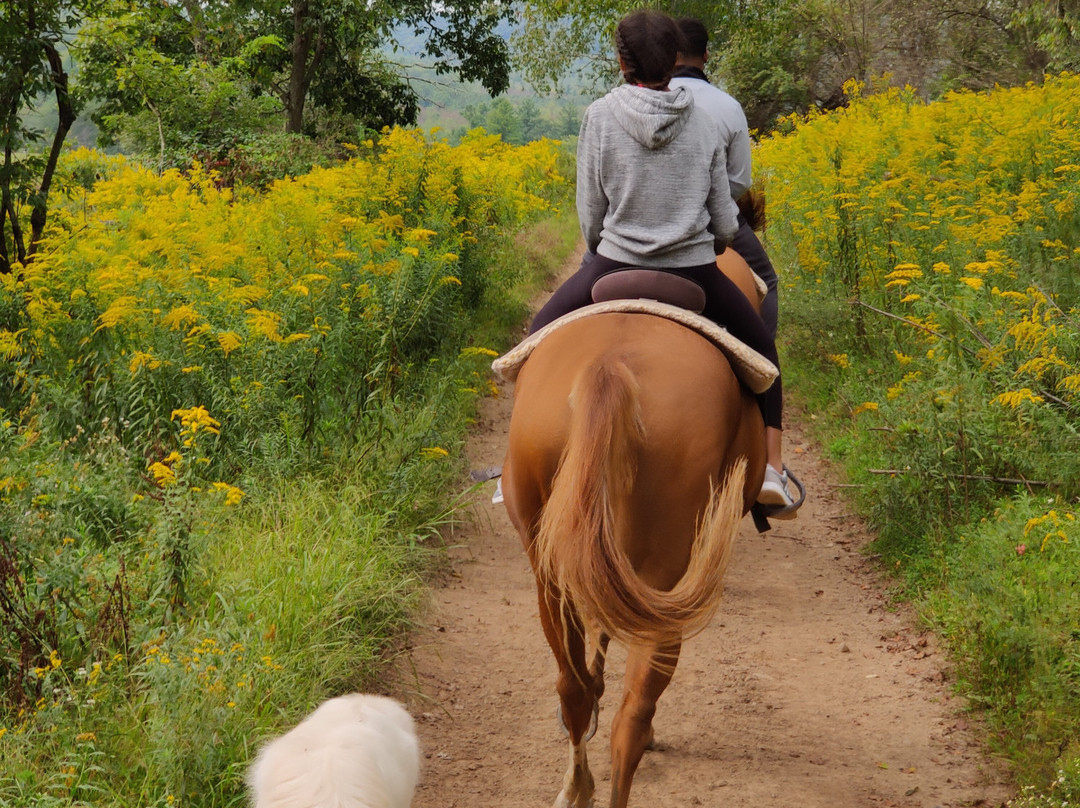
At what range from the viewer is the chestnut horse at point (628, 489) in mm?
2951

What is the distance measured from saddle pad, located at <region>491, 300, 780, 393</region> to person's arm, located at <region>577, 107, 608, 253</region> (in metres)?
0.41

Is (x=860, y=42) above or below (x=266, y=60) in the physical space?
below

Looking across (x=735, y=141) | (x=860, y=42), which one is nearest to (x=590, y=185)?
(x=735, y=141)

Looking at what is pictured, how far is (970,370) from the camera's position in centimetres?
600

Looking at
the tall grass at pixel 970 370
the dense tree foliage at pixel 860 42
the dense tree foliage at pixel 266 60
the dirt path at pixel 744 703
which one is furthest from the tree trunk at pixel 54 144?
the dense tree foliage at pixel 860 42

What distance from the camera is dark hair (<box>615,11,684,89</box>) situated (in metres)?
3.81

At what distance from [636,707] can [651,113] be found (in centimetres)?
214

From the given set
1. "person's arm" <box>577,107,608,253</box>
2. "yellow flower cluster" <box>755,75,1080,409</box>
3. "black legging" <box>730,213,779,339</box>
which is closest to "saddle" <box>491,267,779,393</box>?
"person's arm" <box>577,107,608,253</box>

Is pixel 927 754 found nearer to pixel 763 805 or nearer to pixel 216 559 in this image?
pixel 763 805

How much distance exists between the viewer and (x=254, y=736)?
11.7 feet

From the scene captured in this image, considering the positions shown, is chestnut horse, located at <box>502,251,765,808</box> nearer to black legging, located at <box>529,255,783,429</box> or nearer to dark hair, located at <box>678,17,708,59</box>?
black legging, located at <box>529,255,783,429</box>

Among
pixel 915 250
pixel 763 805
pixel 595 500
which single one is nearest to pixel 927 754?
pixel 763 805

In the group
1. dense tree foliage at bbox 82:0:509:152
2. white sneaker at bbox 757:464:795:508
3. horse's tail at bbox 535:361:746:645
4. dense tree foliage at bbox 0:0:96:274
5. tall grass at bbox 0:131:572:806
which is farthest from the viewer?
dense tree foliage at bbox 82:0:509:152

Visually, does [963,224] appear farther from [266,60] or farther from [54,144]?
[266,60]
